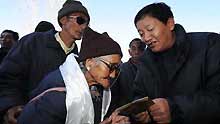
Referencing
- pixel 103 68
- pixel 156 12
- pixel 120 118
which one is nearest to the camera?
pixel 103 68

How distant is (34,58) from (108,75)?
1.40m

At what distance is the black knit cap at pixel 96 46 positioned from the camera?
2717 millimetres

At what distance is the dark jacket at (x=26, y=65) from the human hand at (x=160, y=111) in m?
1.22

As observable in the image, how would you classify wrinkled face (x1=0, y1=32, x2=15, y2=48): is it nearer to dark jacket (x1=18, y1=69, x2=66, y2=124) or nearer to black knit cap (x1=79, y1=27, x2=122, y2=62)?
black knit cap (x1=79, y1=27, x2=122, y2=62)

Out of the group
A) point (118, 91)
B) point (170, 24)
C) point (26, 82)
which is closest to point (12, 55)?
point (26, 82)

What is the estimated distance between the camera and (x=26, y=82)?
13.1ft

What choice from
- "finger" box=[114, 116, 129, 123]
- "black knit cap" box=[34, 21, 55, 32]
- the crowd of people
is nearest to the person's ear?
the crowd of people

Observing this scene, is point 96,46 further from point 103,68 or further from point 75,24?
point 75,24

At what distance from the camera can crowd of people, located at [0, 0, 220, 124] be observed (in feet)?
8.30

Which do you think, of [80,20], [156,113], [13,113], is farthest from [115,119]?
[80,20]

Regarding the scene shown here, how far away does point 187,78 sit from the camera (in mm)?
3449

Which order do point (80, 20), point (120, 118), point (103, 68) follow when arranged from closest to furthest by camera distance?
point (103, 68) < point (120, 118) < point (80, 20)

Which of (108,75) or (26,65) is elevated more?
(108,75)

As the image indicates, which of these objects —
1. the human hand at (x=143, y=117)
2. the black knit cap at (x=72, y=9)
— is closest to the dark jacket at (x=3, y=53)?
the black knit cap at (x=72, y=9)
